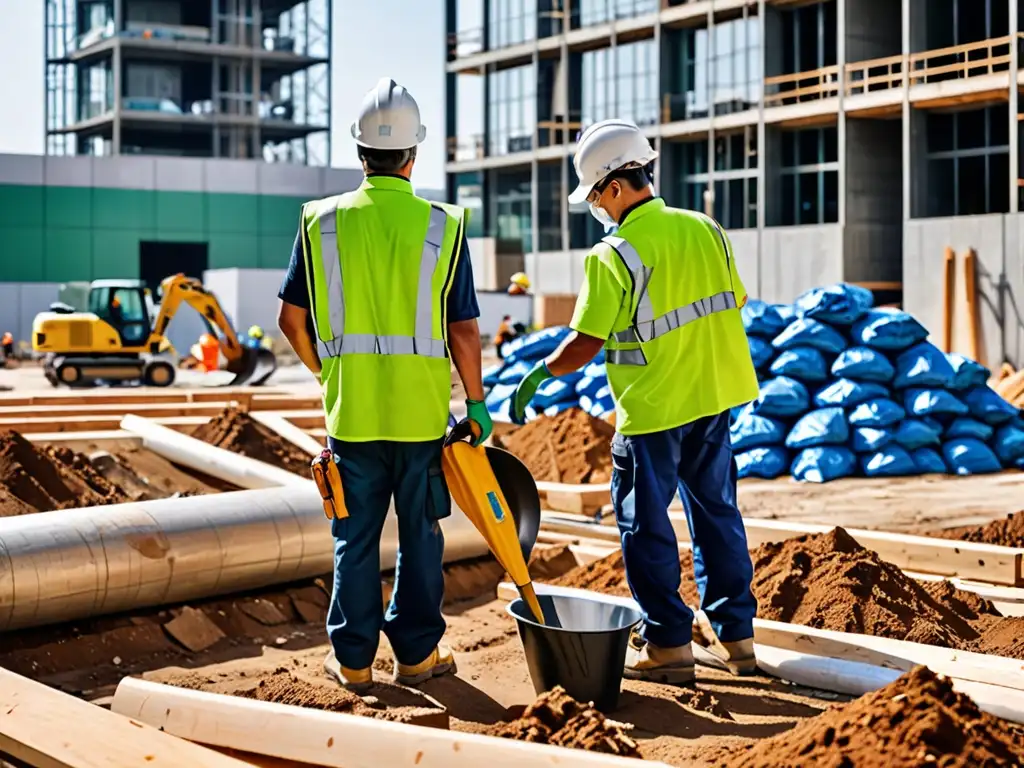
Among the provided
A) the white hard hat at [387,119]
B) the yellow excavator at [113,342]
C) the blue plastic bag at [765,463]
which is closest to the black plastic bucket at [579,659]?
the white hard hat at [387,119]

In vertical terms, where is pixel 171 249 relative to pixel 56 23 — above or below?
below

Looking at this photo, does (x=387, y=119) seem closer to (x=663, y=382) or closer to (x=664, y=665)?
(x=663, y=382)

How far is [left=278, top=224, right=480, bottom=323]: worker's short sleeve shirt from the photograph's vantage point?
475 cm

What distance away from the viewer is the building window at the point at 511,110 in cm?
4455

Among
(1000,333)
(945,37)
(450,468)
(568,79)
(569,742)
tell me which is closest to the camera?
(569,742)

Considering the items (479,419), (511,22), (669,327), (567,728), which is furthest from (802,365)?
(511,22)

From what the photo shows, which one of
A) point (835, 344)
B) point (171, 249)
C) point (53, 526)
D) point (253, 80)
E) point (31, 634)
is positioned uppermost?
point (253, 80)

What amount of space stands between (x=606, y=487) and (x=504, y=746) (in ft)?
17.9

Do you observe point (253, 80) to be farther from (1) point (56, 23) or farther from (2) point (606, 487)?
(2) point (606, 487)

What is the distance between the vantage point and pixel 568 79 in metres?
43.0

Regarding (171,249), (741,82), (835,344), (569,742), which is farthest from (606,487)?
(171,249)

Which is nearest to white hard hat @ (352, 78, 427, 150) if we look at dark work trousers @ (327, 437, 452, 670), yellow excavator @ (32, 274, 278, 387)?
dark work trousers @ (327, 437, 452, 670)

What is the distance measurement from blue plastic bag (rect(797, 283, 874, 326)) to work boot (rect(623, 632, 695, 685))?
7.15m

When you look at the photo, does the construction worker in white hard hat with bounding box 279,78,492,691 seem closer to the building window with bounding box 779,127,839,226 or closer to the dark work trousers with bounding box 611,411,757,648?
→ the dark work trousers with bounding box 611,411,757,648
